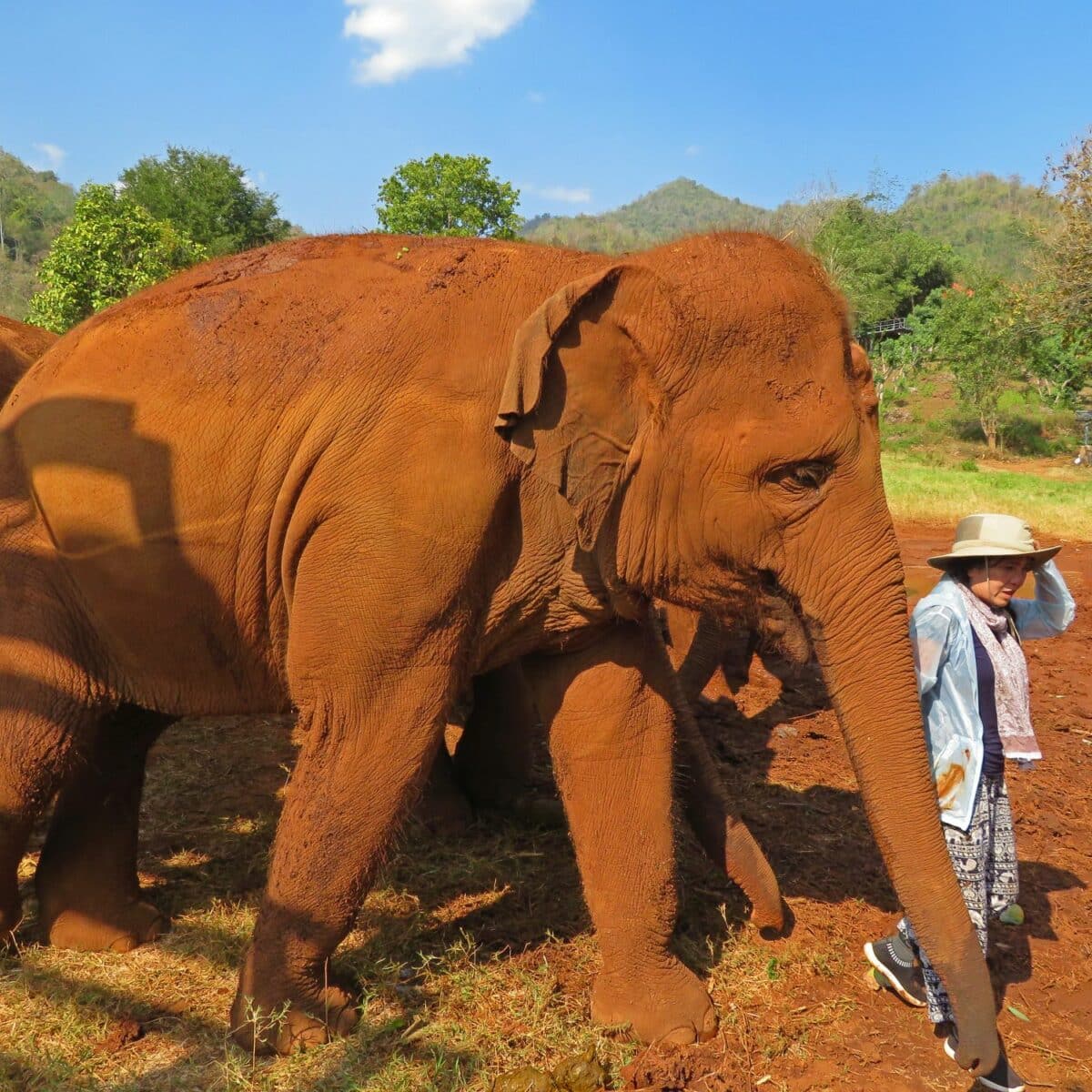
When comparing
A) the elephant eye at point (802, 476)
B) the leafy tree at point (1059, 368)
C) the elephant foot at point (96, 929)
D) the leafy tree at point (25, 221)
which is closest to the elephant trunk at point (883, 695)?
the elephant eye at point (802, 476)

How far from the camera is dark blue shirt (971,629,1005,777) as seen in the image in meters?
3.38

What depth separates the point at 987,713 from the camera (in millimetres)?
3434

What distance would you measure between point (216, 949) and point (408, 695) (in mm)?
1673

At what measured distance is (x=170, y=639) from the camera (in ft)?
10.9

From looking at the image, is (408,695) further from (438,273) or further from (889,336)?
(889,336)

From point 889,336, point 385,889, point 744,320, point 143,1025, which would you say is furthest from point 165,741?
point 889,336

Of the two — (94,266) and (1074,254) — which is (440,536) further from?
(1074,254)

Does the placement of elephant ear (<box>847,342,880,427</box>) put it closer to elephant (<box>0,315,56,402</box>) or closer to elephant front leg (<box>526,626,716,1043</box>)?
elephant front leg (<box>526,626,716,1043</box>)

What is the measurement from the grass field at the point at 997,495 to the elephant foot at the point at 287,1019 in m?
13.2

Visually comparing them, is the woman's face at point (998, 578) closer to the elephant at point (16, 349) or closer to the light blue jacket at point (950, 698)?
the light blue jacket at point (950, 698)

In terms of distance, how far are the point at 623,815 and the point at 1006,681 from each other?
1432mm

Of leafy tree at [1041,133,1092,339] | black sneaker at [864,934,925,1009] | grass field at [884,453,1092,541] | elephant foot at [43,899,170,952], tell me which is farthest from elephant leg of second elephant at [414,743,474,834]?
leafy tree at [1041,133,1092,339]

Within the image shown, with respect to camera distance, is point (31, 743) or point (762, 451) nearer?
point (762, 451)

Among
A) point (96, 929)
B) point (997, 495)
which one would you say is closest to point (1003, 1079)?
point (96, 929)
